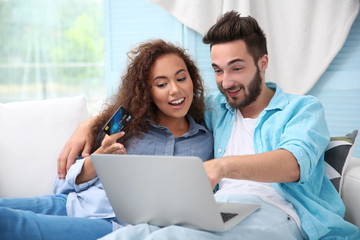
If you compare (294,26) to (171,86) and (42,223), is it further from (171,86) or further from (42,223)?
(42,223)

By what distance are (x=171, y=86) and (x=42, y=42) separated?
3053 mm

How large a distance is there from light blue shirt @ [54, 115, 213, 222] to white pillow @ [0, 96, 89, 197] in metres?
0.13

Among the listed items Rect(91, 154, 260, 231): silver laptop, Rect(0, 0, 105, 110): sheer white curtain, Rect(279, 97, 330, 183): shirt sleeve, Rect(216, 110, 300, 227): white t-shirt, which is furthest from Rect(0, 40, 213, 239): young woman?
Rect(0, 0, 105, 110): sheer white curtain


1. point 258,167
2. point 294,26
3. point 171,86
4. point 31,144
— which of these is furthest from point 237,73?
point 294,26

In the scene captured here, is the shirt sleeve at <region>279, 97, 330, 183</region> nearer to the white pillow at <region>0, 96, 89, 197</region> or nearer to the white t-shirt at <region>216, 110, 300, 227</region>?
the white t-shirt at <region>216, 110, 300, 227</region>

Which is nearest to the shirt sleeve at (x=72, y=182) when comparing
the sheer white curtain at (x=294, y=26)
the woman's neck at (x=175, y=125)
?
the woman's neck at (x=175, y=125)

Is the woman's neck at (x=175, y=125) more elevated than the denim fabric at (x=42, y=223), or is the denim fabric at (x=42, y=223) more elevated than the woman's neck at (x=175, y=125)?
the woman's neck at (x=175, y=125)

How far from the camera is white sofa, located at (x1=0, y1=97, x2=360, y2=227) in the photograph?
1876 mm

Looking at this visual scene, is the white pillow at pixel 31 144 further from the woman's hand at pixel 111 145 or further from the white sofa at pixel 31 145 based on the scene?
the woman's hand at pixel 111 145

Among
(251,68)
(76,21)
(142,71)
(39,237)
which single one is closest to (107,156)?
(39,237)

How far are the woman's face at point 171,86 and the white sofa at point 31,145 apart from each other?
0.42 m

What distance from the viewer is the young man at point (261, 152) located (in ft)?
4.49

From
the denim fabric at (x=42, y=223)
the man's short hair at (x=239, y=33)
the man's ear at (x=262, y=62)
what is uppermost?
the man's short hair at (x=239, y=33)

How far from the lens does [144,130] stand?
1.86 m
